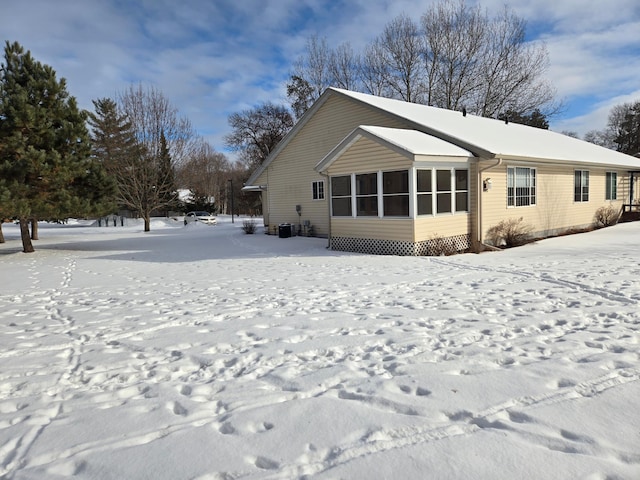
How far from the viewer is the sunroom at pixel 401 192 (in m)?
10.9

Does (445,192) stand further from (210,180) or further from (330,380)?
(210,180)

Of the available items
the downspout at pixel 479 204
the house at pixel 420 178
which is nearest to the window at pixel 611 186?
the house at pixel 420 178

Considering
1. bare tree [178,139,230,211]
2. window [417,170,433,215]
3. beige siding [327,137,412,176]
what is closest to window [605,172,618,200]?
window [417,170,433,215]

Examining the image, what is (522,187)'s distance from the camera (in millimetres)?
13852

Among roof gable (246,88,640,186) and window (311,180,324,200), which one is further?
window (311,180,324,200)

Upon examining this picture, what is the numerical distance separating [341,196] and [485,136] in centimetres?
597

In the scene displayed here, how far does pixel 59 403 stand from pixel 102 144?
99.4 feet

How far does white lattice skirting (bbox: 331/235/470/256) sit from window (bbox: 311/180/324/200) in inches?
167

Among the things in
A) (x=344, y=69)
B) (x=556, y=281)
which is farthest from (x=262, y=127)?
(x=556, y=281)

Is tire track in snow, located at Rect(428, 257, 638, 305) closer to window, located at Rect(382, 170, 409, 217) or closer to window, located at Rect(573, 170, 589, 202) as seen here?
window, located at Rect(382, 170, 409, 217)

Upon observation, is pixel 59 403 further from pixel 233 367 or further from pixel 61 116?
pixel 61 116

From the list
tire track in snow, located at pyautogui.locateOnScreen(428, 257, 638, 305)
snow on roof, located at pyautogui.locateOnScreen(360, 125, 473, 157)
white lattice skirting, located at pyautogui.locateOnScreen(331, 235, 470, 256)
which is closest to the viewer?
tire track in snow, located at pyautogui.locateOnScreen(428, 257, 638, 305)

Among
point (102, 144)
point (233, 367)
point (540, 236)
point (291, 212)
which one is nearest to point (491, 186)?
point (540, 236)

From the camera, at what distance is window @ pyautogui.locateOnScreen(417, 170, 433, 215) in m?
11.0
